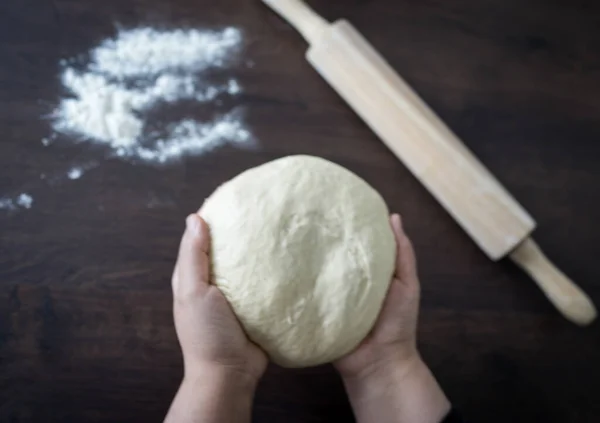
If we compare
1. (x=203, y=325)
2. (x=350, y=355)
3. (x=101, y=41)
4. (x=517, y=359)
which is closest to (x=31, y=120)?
(x=101, y=41)

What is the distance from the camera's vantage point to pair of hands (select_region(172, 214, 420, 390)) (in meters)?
0.67

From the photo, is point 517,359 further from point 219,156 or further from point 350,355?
point 219,156

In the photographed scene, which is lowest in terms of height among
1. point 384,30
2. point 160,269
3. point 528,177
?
point 160,269

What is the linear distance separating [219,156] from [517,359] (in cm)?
69

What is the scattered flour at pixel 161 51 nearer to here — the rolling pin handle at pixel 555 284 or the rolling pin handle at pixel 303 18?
the rolling pin handle at pixel 303 18

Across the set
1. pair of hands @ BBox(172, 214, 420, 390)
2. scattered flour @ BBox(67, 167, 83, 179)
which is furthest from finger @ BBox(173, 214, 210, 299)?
scattered flour @ BBox(67, 167, 83, 179)

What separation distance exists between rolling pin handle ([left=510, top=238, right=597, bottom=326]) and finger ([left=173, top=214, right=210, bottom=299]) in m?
0.59

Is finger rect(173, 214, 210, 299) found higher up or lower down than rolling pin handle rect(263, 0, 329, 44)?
lower down

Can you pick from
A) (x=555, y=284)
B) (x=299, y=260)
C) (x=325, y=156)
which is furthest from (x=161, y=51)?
(x=555, y=284)

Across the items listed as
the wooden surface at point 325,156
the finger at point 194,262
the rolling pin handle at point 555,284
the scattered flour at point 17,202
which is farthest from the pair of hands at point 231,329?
the scattered flour at point 17,202

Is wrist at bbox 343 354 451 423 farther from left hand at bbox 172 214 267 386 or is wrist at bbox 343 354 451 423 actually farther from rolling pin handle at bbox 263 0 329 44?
rolling pin handle at bbox 263 0 329 44

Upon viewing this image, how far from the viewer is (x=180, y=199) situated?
3.17ft

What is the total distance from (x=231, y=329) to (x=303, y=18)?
2.18ft

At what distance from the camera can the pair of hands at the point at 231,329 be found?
0.67 m
